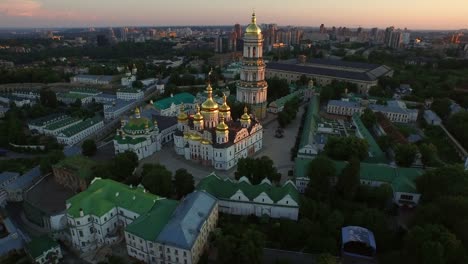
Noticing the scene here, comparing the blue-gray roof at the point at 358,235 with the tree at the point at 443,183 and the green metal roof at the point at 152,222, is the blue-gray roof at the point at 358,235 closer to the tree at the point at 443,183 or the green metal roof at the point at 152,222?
the tree at the point at 443,183

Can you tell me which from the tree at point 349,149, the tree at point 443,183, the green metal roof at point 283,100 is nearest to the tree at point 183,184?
the tree at point 349,149

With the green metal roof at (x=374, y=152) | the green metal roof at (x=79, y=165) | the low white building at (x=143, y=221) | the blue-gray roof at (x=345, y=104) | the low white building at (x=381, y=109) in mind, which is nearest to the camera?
the low white building at (x=143, y=221)

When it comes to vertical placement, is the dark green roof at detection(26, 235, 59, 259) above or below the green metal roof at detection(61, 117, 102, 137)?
below

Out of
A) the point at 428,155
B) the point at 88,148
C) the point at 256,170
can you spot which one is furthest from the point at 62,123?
the point at 428,155

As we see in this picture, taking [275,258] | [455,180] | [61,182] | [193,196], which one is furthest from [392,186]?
[61,182]

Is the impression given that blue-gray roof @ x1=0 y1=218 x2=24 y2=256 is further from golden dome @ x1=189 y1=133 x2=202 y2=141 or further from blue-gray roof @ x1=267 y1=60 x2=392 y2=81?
blue-gray roof @ x1=267 y1=60 x2=392 y2=81

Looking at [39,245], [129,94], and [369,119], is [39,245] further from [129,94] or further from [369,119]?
[129,94]

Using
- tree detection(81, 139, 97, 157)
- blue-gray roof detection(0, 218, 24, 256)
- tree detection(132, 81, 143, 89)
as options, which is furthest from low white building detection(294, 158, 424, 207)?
tree detection(132, 81, 143, 89)
